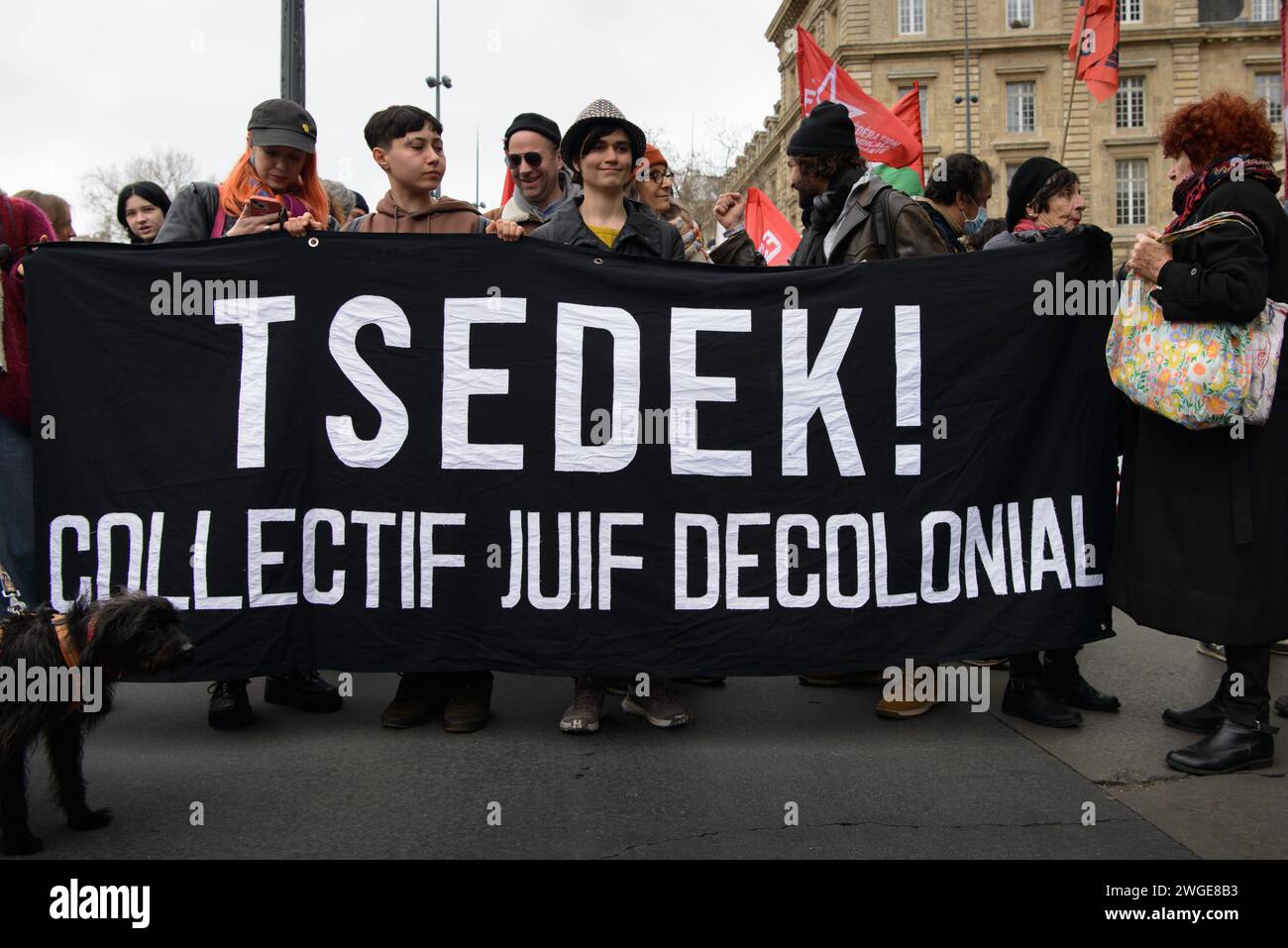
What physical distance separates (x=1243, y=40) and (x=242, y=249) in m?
56.8

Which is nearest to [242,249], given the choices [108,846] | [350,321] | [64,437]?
[350,321]

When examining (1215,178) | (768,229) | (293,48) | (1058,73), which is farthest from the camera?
(1058,73)

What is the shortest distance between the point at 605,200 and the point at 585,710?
2.16m

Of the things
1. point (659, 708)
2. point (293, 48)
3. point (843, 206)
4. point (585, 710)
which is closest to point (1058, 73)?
point (293, 48)

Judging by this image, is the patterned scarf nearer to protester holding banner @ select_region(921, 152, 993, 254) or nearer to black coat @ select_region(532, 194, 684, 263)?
protester holding banner @ select_region(921, 152, 993, 254)

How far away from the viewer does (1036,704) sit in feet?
13.8

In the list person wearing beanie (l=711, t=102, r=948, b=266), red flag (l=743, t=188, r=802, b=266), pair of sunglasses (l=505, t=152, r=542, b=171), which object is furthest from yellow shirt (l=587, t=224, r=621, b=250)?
red flag (l=743, t=188, r=802, b=266)

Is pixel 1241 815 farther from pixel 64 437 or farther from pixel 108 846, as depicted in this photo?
pixel 64 437

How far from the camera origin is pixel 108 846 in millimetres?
3023

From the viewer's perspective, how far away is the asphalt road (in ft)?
9.91

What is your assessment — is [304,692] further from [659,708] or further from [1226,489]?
[1226,489]

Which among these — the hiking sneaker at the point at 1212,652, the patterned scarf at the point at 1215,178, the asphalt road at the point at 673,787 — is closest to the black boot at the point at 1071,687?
the asphalt road at the point at 673,787

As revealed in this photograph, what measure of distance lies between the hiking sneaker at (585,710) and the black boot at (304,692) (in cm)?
100

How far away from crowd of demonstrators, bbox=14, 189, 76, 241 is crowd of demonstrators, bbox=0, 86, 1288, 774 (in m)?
0.03
